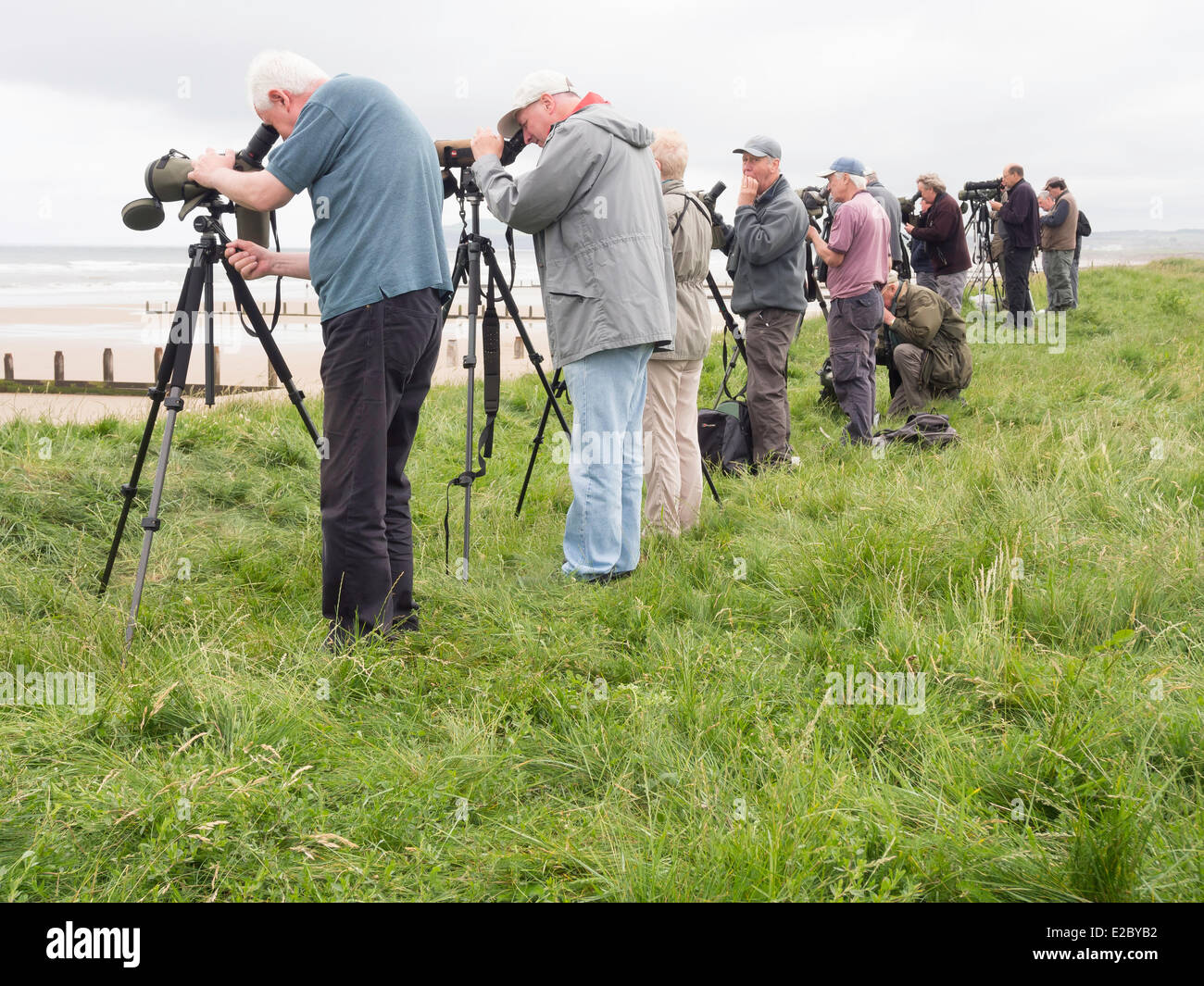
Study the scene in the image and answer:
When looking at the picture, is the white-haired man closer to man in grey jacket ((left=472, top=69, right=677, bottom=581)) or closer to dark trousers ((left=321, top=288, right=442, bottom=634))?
dark trousers ((left=321, top=288, right=442, bottom=634))

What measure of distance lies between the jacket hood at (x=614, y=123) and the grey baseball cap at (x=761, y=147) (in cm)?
203

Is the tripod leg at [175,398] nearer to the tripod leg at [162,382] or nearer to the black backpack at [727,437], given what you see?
the tripod leg at [162,382]

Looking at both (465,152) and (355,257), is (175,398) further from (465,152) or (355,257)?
(465,152)

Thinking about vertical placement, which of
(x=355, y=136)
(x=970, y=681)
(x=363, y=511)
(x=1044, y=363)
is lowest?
(x=970, y=681)

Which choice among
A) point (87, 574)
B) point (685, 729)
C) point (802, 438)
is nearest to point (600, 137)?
point (685, 729)

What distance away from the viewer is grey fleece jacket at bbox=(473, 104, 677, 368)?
334cm

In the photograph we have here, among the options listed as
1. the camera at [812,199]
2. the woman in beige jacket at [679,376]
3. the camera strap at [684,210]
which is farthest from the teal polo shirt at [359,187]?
the camera at [812,199]

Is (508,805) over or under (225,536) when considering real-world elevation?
under

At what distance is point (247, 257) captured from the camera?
121 inches

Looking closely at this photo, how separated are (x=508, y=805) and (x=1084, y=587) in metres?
1.96

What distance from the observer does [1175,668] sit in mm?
2463

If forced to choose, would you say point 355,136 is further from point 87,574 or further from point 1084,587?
point 1084,587

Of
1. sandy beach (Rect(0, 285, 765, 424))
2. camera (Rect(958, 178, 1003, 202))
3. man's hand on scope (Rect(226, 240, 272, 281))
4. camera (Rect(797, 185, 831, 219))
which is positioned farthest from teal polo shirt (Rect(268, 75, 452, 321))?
camera (Rect(958, 178, 1003, 202))

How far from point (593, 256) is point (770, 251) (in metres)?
2.22
